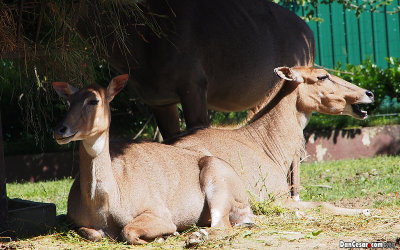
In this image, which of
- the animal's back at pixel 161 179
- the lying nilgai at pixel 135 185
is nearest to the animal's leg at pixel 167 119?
the lying nilgai at pixel 135 185

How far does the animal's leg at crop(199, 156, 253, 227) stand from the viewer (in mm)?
5750

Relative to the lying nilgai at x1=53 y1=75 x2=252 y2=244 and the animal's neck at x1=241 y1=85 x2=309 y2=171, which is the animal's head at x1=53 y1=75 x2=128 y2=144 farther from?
the animal's neck at x1=241 y1=85 x2=309 y2=171

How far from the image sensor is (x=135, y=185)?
557 centimetres

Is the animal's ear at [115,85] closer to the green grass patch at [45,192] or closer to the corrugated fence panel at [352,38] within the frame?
the green grass patch at [45,192]

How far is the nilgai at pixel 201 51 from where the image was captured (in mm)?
7840

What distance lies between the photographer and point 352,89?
7250 mm

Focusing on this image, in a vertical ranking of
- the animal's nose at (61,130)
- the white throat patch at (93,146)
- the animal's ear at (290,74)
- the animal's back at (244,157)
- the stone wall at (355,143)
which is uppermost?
the animal's ear at (290,74)

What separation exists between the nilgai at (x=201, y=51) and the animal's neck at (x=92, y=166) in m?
2.04

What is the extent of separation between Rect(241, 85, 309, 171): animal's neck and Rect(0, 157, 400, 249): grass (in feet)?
2.39

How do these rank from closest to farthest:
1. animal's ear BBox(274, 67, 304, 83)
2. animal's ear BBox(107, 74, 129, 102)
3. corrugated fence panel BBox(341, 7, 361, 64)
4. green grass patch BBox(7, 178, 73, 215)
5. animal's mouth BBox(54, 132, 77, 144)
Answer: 1. animal's mouth BBox(54, 132, 77, 144)
2. animal's ear BBox(107, 74, 129, 102)
3. animal's ear BBox(274, 67, 304, 83)
4. green grass patch BBox(7, 178, 73, 215)
5. corrugated fence panel BBox(341, 7, 361, 64)

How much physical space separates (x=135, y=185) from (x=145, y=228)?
1.42ft

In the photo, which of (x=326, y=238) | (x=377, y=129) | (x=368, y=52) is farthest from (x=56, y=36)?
(x=368, y=52)

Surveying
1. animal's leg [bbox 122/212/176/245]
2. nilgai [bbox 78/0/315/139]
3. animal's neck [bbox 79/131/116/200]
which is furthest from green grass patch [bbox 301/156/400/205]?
animal's neck [bbox 79/131/116/200]

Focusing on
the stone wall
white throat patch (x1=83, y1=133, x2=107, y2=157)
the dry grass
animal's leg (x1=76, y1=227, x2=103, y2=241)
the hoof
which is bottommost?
the stone wall
